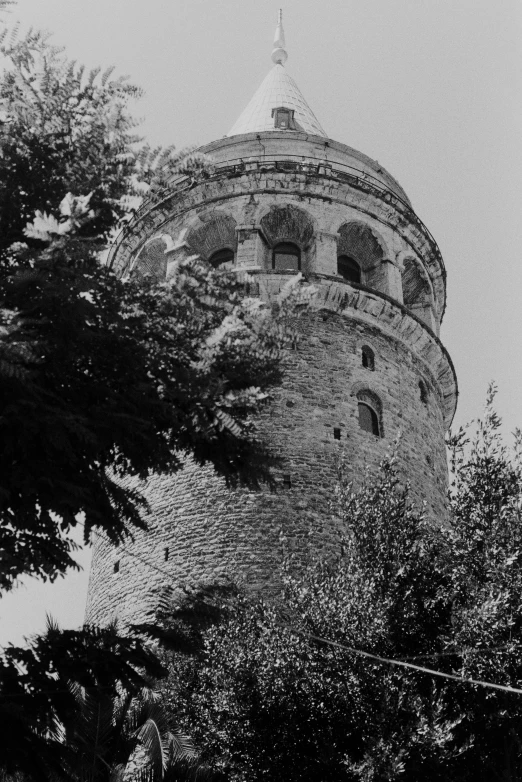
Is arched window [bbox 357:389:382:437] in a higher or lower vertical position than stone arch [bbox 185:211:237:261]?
lower

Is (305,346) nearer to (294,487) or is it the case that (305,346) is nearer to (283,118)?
(294,487)

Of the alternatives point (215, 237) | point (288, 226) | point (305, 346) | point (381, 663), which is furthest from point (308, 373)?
point (381, 663)

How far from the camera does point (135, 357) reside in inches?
238

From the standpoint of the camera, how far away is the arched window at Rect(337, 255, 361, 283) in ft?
60.7

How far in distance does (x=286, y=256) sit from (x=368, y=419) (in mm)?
4227

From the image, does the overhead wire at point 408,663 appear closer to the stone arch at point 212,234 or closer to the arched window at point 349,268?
the stone arch at point 212,234

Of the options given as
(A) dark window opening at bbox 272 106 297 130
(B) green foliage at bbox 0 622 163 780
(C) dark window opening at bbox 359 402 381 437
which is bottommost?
(B) green foliage at bbox 0 622 163 780

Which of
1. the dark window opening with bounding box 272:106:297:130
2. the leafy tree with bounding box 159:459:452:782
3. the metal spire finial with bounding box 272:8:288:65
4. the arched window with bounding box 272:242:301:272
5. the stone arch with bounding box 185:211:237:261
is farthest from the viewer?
the metal spire finial with bounding box 272:8:288:65

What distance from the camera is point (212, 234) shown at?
1820cm

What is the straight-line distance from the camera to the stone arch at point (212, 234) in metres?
17.9

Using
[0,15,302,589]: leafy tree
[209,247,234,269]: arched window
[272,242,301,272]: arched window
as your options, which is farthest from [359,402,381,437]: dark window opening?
[0,15,302,589]: leafy tree

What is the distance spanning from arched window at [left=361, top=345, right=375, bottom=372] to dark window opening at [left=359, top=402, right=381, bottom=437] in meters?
0.81

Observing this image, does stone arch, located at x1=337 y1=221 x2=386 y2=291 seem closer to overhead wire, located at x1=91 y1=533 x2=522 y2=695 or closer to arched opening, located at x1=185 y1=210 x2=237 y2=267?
arched opening, located at x1=185 y1=210 x2=237 y2=267

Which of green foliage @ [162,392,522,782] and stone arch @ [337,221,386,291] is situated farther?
stone arch @ [337,221,386,291]
